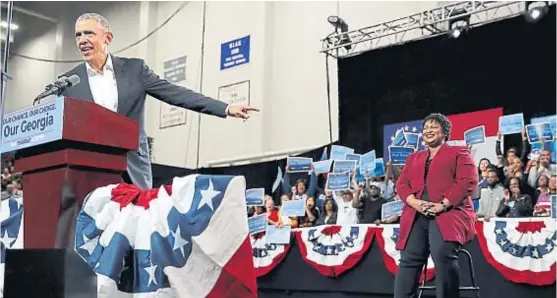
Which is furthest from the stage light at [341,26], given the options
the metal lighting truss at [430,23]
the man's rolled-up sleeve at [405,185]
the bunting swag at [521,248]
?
the man's rolled-up sleeve at [405,185]

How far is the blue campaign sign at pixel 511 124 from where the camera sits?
16.5 ft

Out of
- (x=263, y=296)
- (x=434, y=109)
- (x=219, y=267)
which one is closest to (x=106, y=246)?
(x=219, y=267)

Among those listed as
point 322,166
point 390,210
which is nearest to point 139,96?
point 390,210

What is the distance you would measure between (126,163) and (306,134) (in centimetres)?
610

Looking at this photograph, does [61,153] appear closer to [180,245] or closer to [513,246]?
[180,245]

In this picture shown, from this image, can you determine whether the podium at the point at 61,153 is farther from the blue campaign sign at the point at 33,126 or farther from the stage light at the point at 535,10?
the stage light at the point at 535,10

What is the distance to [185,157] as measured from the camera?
8930 millimetres

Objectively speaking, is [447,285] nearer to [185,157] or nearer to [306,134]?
[306,134]

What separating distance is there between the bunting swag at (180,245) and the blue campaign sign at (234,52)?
7017 mm

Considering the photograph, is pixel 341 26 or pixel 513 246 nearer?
pixel 513 246

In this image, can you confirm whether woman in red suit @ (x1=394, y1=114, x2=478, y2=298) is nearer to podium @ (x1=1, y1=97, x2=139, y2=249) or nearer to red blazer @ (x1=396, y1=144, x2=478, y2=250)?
red blazer @ (x1=396, y1=144, x2=478, y2=250)

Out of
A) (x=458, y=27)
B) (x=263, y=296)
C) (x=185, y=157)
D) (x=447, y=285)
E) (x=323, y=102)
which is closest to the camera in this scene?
(x=447, y=285)

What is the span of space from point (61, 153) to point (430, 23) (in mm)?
4873

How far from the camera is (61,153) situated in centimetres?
142
